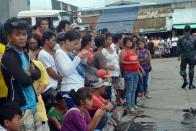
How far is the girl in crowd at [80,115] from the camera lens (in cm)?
590

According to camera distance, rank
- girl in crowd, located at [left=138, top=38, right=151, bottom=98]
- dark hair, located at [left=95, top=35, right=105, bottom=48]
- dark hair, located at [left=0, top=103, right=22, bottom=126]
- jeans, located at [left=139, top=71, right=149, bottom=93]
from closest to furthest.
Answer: dark hair, located at [left=0, top=103, right=22, bottom=126], dark hair, located at [left=95, top=35, right=105, bottom=48], girl in crowd, located at [left=138, top=38, right=151, bottom=98], jeans, located at [left=139, top=71, right=149, bottom=93]

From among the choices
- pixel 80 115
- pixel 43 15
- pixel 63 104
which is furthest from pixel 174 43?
pixel 80 115

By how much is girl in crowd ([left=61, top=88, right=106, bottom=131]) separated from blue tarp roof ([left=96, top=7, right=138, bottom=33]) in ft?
101

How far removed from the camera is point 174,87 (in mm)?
16203

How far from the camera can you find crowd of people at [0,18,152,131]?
5.02 meters

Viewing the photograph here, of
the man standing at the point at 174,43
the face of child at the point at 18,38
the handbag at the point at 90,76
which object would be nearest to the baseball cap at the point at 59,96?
the handbag at the point at 90,76

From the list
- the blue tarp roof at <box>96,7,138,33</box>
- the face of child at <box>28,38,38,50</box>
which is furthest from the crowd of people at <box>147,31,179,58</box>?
the face of child at <box>28,38,38,50</box>

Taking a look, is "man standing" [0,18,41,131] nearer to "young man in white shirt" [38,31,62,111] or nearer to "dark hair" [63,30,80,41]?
"young man in white shirt" [38,31,62,111]

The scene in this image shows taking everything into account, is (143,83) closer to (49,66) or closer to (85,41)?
(85,41)

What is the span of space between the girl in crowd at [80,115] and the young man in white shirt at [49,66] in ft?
1.72

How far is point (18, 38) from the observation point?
5.08 m

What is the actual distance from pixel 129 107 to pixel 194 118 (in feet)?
4.73

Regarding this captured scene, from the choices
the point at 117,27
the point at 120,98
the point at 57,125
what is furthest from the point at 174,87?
the point at 117,27

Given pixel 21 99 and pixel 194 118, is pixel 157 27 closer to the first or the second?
pixel 194 118
